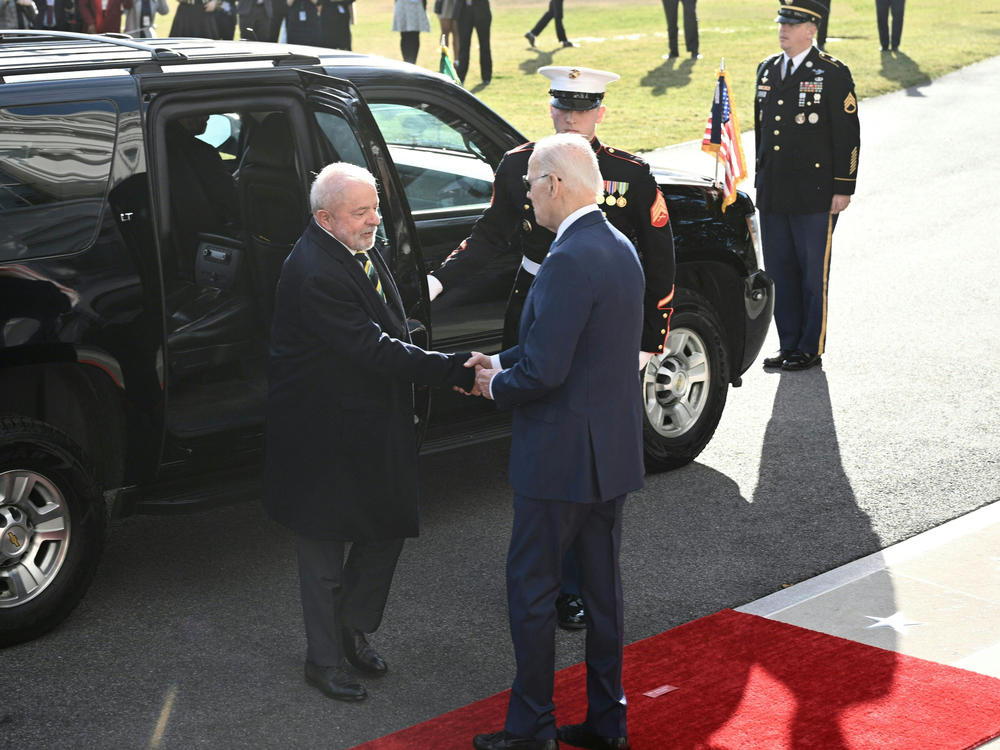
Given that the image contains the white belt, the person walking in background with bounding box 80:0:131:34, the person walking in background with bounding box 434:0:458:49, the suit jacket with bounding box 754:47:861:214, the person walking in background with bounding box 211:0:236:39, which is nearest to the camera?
the white belt

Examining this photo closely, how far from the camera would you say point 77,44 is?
19.1 feet

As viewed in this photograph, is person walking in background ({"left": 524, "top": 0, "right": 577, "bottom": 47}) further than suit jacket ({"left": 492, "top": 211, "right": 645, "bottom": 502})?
Yes

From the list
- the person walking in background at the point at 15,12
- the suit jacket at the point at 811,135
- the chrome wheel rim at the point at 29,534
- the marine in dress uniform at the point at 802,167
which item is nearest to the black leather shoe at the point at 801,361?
the marine in dress uniform at the point at 802,167

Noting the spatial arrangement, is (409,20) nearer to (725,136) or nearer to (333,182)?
(725,136)

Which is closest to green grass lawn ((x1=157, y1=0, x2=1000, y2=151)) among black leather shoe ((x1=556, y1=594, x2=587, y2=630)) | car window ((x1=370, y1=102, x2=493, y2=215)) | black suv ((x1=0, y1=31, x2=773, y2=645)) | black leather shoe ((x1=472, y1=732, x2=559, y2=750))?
car window ((x1=370, y1=102, x2=493, y2=215))

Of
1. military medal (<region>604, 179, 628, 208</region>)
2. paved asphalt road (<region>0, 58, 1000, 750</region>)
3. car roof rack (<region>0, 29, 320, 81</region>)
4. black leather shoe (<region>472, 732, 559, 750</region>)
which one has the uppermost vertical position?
car roof rack (<region>0, 29, 320, 81</region>)

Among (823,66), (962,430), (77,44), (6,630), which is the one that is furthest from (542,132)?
(6,630)

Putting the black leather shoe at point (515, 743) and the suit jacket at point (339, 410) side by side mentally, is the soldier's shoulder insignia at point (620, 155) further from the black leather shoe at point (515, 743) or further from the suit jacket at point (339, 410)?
the black leather shoe at point (515, 743)

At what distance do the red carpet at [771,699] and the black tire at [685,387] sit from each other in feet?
5.78

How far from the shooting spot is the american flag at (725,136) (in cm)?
860

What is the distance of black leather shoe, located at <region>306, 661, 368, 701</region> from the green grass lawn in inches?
471

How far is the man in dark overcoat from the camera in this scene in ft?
14.6

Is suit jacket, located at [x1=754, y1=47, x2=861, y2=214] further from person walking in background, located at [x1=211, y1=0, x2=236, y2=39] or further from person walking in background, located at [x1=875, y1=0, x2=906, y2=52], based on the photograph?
person walking in background, located at [x1=875, y1=0, x2=906, y2=52]

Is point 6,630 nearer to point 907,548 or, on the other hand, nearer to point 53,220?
point 53,220
